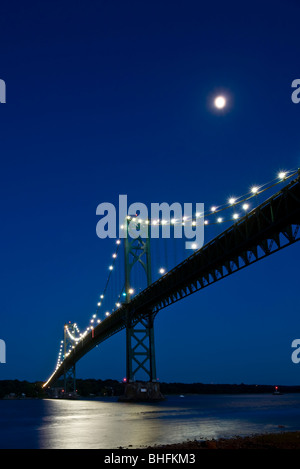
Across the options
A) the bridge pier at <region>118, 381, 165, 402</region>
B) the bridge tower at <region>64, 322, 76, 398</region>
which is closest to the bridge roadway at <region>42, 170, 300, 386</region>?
the bridge pier at <region>118, 381, 165, 402</region>

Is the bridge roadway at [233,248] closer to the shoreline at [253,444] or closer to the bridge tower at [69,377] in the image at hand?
the shoreline at [253,444]

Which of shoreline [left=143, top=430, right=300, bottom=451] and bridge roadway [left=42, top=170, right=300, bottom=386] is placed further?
bridge roadway [left=42, top=170, right=300, bottom=386]

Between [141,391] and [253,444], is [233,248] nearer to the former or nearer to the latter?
[253,444]

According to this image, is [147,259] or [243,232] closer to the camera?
[243,232]

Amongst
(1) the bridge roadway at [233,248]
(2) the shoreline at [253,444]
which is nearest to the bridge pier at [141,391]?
(1) the bridge roadway at [233,248]

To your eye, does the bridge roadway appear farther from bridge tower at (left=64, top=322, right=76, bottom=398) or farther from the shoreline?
bridge tower at (left=64, top=322, right=76, bottom=398)

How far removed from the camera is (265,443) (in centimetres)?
1686

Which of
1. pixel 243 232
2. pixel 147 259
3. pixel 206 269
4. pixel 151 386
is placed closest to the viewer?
pixel 243 232

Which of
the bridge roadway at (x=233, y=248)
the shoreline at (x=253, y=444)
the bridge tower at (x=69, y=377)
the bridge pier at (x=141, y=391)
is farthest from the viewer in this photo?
the bridge tower at (x=69, y=377)

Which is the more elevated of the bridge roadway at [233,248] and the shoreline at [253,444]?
the bridge roadway at [233,248]

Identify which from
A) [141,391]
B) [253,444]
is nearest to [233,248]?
[253,444]
